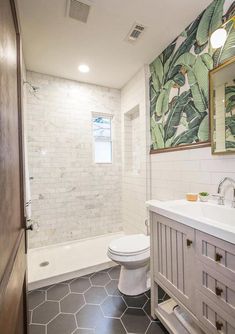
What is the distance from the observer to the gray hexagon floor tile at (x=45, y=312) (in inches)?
61.2

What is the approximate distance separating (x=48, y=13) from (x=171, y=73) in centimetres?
134

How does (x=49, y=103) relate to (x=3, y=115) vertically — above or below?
above

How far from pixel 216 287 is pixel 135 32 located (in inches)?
89.7

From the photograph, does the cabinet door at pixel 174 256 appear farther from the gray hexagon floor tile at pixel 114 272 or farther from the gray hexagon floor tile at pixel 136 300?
the gray hexagon floor tile at pixel 114 272

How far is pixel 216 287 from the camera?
97cm

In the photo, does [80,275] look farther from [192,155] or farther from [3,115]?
[3,115]

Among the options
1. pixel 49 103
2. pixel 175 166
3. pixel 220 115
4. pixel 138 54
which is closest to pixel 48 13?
pixel 138 54

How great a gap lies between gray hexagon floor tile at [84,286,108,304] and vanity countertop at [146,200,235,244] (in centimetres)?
108

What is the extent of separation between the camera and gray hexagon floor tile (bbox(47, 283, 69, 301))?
1835mm

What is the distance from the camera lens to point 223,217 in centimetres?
137

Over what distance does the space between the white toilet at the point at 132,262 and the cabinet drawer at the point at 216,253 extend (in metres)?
0.83

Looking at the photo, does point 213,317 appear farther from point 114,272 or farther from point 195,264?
point 114,272

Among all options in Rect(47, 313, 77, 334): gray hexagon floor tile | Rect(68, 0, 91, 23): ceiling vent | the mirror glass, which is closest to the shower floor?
Rect(47, 313, 77, 334): gray hexagon floor tile

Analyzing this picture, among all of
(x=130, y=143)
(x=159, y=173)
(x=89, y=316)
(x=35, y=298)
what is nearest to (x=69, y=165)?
(x=130, y=143)
